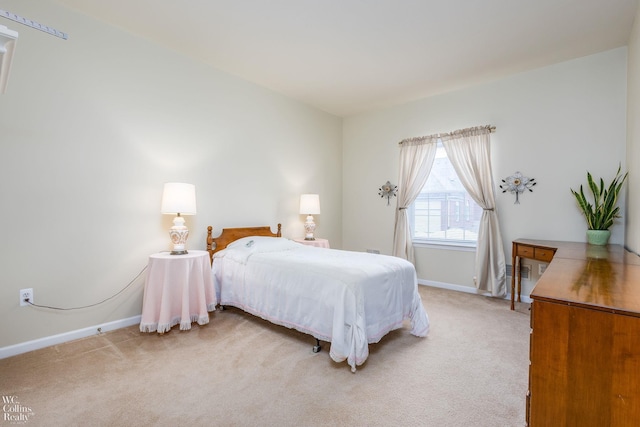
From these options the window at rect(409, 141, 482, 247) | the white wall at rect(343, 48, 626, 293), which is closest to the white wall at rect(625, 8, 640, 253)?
the white wall at rect(343, 48, 626, 293)

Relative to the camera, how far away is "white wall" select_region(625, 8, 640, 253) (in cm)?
223

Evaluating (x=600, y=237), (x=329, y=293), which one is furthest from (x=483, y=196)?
(x=329, y=293)

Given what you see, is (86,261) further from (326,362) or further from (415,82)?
(415,82)

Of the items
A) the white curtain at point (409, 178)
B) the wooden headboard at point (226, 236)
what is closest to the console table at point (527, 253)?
the white curtain at point (409, 178)

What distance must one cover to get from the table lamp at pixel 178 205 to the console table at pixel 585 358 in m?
2.60

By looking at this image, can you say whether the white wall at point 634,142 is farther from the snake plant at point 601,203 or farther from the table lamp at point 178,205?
the table lamp at point 178,205

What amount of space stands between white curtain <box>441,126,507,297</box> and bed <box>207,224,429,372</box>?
1.54 m

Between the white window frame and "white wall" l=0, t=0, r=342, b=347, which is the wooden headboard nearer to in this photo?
"white wall" l=0, t=0, r=342, b=347

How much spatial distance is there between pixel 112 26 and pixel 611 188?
4.73m

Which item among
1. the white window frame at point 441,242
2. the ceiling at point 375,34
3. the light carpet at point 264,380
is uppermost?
the ceiling at point 375,34

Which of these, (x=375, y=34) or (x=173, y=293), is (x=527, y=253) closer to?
(x=375, y=34)

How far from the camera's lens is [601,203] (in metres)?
2.99

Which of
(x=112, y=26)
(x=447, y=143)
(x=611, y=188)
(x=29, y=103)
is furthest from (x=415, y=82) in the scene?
(x=29, y=103)

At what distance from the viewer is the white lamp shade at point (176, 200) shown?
2.65 metres
